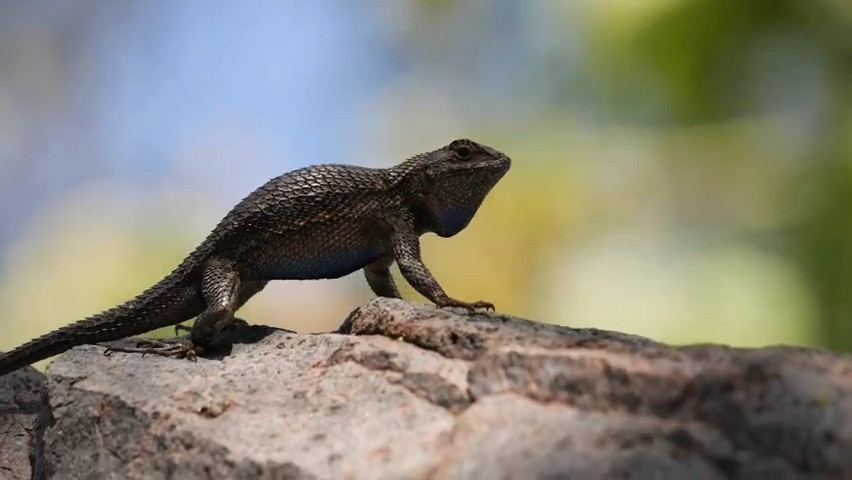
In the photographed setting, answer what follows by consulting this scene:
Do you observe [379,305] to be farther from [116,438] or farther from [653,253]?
[653,253]

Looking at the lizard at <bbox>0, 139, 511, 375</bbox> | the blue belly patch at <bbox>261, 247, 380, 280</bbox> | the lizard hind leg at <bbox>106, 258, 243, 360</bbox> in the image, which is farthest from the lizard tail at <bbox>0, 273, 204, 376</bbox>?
the blue belly patch at <bbox>261, 247, 380, 280</bbox>

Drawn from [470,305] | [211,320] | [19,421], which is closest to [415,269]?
[470,305]

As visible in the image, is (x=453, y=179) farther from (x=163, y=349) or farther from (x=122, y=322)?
(x=122, y=322)

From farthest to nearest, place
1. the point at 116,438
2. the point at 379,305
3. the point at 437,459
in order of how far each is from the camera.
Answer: the point at 379,305
the point at 116,438
the point at 437,459

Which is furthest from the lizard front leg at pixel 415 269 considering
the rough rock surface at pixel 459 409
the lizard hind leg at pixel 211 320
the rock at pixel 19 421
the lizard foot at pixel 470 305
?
the rock at pixel 19 421

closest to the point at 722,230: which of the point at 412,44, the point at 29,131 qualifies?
the point at 412,44

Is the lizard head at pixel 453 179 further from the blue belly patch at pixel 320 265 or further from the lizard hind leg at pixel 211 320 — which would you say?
the lizard hind leg at pixel 211 320
